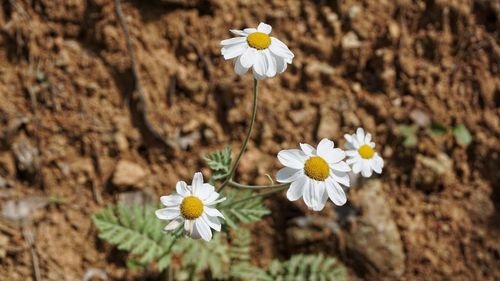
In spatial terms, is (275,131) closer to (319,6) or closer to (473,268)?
(319,6)

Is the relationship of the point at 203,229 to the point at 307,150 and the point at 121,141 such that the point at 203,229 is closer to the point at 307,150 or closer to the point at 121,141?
the point at 307,150

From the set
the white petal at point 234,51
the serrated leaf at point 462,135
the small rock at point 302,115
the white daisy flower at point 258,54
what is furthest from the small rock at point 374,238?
the white petal at point 234,51

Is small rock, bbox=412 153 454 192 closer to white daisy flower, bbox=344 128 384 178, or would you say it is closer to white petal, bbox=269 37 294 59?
white daisy flower, bbox=344 128 384 178

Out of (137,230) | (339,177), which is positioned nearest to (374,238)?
(339,177)

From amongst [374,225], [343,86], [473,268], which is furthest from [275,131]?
[473,268]

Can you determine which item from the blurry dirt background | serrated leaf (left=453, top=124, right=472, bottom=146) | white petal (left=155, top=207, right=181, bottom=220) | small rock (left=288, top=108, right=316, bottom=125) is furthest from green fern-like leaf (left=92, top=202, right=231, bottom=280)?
serrated leaf (left=453, top=124, right=472, bottom=146)

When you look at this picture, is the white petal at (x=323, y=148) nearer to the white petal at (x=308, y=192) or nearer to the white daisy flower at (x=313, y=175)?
the white daisy flower at (x=313, y=175)
